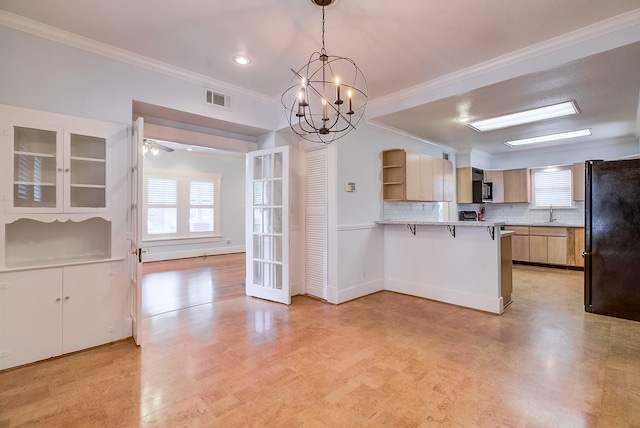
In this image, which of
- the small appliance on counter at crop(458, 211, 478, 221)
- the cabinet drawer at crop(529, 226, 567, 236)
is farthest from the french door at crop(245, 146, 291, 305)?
the cabinet drawer at crop(529, 226, 567, 236)

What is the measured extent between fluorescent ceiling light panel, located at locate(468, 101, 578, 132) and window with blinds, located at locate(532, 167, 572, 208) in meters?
2.85

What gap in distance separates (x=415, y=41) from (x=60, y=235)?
153 inches

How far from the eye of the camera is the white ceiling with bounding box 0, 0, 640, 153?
7.91 ft

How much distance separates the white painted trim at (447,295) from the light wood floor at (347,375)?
194 mm

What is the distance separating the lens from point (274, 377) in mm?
2348

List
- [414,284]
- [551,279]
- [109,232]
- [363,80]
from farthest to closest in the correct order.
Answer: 1. [551,279]
2. [414,284]
3. [363,80]
4. [109,232]

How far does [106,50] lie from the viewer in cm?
296

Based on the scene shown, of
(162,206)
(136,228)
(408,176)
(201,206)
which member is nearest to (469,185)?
(408,176)

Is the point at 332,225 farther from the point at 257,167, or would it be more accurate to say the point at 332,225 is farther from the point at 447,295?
the point at 447,295

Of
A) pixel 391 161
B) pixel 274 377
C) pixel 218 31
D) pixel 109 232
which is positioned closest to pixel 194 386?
pixel 274 377

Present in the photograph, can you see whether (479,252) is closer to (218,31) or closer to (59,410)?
(218,31)

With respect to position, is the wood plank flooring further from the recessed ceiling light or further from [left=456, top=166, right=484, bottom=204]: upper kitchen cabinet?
[left=456, top=166, right=484, bottom=204]: upper kitchen cabinet

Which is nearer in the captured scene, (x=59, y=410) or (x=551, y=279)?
(x=59, y=410)

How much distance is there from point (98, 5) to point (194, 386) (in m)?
3.09
